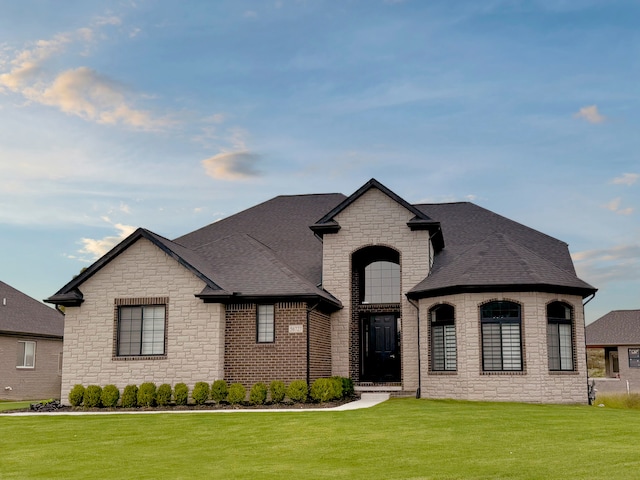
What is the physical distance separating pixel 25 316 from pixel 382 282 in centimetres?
2088

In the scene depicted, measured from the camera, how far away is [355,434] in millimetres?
14922

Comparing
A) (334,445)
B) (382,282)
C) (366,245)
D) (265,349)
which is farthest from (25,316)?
(334,445)

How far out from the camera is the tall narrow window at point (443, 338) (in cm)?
2411

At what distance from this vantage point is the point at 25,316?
38625 mm

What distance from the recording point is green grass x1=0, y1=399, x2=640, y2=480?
444 inches

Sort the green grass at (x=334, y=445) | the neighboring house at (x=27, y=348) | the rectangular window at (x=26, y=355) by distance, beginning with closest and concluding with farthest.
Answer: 1. the green grass at (x=334, y=445)
2. the neighboring house at (x=27, y=348)
3. the rectangular window at (x=26, y=355)

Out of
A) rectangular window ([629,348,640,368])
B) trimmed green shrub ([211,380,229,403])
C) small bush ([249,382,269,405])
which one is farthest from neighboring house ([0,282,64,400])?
rectangular window ([629,348,640,368])

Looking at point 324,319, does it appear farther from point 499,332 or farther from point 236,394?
point 499,332

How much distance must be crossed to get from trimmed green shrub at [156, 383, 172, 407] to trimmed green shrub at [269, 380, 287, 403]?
3184 millimetres

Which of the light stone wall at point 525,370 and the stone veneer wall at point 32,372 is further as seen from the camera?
the stone veneer wall at point 32,372

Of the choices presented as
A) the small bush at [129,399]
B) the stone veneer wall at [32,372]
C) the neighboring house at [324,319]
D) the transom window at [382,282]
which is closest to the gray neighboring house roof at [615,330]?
the transom window at [382,282]

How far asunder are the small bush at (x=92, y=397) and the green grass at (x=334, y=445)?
3362 mm

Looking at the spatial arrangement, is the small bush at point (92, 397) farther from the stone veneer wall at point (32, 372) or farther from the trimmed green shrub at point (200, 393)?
the stone veneer wall at point (32, 372)

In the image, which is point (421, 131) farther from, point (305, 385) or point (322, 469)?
point (322, 469)
